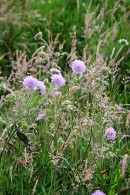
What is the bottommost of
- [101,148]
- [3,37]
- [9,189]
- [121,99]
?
[9,189]

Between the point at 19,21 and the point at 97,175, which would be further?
the point at 19,21

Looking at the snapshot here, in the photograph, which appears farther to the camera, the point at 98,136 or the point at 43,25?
the point at 43,25

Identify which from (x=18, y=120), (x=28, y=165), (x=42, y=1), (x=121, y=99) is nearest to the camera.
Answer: (x=18, y=120)

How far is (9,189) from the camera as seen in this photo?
8.11ft

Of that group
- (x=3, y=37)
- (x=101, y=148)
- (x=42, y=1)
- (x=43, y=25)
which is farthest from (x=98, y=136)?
(x=42, y=1)

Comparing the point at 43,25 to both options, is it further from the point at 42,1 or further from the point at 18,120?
the point at 18,120

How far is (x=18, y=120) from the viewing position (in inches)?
86.0

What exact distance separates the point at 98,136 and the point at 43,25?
104 inches

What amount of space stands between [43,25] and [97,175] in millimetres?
2761

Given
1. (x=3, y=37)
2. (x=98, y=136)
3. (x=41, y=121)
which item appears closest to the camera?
(x=98, y=136)

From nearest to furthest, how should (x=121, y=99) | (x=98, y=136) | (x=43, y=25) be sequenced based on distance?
1. (x=98, y=136)
2. (x=121, y=99)
3. (x=43, y=25)

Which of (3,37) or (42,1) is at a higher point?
(42,1)

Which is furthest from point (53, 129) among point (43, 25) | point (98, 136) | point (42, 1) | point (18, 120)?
point (42, 1)

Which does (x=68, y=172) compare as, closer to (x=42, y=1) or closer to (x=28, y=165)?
(x=28, y=165)
